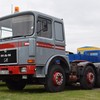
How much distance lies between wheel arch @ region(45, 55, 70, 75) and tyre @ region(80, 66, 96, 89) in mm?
879

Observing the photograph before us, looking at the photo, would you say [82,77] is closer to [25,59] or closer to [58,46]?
[58,46]

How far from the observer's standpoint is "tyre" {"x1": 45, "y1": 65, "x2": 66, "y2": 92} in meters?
11.8

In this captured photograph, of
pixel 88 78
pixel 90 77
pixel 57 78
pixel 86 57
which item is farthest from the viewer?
pixel 86 57

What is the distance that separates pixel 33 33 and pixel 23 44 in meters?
0.50

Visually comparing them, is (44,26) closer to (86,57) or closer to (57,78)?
(57,78)

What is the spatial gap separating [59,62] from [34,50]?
5.12 ft

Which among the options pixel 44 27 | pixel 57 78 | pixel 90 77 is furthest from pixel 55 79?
pixel 90 77

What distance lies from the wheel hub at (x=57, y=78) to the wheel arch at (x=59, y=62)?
42 centimetres

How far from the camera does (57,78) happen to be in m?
12.1

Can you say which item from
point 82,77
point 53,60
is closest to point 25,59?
point 53,60

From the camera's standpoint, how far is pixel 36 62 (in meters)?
11.4

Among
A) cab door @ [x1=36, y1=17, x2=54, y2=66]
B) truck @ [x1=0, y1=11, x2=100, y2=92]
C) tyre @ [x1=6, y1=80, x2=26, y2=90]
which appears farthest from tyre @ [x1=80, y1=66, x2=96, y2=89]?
tyre @ [x1=6, y1=80, x2=26, y2=90]

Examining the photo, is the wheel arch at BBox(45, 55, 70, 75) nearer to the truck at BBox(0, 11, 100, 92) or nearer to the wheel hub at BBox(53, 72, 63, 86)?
the truck at BBox(0, 11, 100, 92)

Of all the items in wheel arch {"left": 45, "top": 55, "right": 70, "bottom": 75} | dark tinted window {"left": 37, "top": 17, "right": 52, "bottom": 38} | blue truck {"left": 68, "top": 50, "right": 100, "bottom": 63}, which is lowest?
wheel arch {"left": 45, "top": 55, "right": 70, "bottom": 75}
